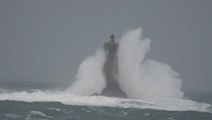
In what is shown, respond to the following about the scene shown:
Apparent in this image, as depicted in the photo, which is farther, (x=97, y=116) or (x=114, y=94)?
(x=114, y=94)

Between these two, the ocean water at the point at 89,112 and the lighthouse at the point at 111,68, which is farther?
the lighthouse at the point at 111,68

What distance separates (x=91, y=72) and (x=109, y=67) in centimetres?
709

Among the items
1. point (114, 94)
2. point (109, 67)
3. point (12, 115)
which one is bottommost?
point (12, 115)

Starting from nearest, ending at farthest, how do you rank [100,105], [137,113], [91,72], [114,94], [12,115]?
[12,115]
[137,113]
[100,105]
[114,94]
[91,72]

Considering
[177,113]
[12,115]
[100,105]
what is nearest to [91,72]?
[100,105]

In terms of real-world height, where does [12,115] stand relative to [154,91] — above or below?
below

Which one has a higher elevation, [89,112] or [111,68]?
[111,68]

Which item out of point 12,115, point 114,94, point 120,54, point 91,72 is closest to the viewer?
point 12,115

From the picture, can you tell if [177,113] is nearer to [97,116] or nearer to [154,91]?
[97,116]

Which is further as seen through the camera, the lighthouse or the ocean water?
the lighthouse

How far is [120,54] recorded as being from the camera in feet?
171

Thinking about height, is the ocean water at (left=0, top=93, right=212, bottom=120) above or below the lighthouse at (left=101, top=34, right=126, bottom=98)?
below

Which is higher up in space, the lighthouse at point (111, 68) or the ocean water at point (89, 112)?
the lighthouse at point (111, 68)

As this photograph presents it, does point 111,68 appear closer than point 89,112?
No
